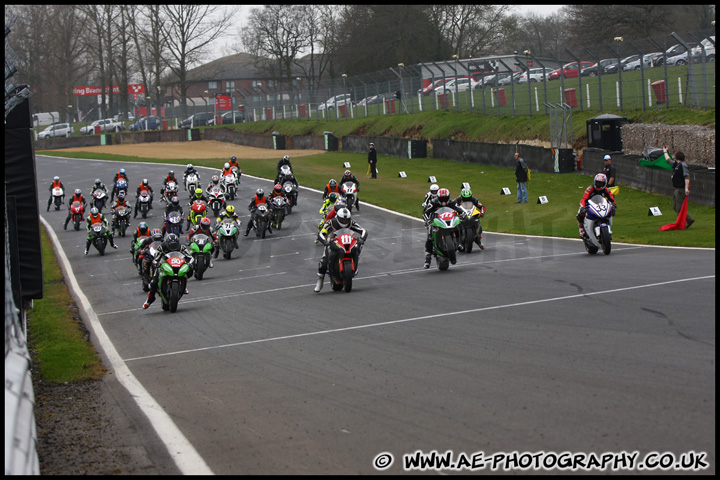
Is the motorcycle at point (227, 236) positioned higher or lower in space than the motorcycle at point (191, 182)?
lower

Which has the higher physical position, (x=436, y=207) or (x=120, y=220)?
(x=436, y=207)

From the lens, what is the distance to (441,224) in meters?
16.5

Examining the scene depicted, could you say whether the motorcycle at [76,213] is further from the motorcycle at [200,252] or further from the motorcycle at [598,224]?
the motorcycle at [598,224]

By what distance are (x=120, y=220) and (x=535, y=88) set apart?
71.3 ft

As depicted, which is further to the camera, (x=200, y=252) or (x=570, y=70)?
(x=570, y=70)

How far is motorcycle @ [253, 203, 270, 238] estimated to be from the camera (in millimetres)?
25938

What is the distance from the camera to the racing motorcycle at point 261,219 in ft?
85.1

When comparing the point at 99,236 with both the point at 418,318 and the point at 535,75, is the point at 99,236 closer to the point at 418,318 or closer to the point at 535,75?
the point at 418,318

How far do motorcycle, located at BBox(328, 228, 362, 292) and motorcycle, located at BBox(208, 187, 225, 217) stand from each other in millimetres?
16373

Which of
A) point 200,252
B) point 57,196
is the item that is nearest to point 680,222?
point 200,252

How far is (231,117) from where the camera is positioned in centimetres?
8006

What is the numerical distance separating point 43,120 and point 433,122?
66119 millimetres

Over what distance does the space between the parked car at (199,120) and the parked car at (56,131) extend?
1091 centimetres

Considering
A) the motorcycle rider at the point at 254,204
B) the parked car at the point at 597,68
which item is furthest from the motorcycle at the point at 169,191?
the parked car at the point at 597,68
